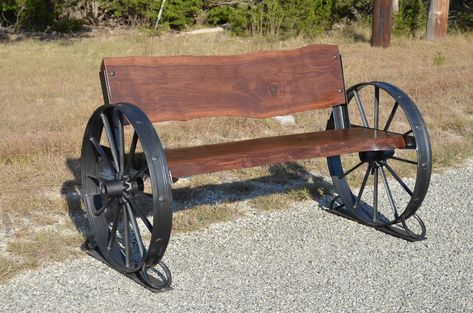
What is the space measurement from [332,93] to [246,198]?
0.95 meters

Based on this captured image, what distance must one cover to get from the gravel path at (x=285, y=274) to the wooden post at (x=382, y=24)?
9.34m

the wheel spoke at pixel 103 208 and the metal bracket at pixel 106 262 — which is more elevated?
the wheel spoke at pixel 103 208

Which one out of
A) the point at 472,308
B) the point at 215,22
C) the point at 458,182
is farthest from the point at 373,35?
the point at 472,308

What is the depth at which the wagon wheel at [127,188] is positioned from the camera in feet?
11.7

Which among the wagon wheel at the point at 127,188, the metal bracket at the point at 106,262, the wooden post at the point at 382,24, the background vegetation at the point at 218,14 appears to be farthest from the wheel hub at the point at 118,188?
the background vegetation at the point at 218,14

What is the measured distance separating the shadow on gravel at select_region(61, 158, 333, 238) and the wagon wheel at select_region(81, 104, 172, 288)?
19.1 inches

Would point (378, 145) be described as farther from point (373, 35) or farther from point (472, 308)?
point (373, 35)

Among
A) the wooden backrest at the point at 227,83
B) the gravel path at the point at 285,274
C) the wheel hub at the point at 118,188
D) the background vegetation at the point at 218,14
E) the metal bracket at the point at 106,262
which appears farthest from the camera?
the background vegetation at the point at 218,14

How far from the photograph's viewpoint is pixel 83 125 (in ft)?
23.8

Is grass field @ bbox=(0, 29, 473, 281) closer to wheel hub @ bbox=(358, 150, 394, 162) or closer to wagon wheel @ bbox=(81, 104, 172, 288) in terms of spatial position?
wagon wheel @ bbox=(81, 104, 172, 288)

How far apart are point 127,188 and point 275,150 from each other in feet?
2.61

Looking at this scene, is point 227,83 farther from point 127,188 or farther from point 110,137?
point 127,188

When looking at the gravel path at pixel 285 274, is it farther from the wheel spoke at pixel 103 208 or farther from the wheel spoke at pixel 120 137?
the wheel spoke at pixel 120 137

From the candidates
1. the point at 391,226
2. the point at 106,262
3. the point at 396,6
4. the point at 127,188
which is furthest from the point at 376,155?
the point at 396,6
